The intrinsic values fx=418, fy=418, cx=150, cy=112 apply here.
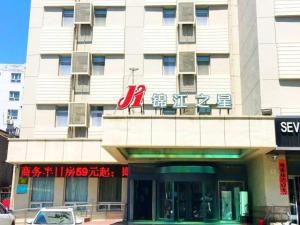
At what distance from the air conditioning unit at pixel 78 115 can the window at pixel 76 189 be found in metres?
3.42

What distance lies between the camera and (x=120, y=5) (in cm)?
2803

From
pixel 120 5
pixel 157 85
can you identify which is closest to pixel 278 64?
pixel 157 85

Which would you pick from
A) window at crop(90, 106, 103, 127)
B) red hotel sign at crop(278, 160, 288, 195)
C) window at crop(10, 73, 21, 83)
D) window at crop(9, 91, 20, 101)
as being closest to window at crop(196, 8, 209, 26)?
window at crop(90, 106, 103, 127)

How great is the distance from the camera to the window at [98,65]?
27.4 m

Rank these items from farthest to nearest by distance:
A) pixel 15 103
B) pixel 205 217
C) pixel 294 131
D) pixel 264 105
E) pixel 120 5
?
pixel 15 103 → pixel 120 5 → pixel 205 217 → pixel 264 105 → pixel 294 131

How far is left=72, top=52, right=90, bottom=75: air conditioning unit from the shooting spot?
87.5ft

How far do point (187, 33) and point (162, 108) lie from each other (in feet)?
20.9

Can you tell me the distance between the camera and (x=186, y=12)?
89.1 feet

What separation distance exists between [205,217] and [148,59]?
10.7m

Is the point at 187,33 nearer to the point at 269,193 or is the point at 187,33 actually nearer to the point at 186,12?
the point at 186,12

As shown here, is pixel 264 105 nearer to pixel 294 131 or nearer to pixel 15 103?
pixel 294 131

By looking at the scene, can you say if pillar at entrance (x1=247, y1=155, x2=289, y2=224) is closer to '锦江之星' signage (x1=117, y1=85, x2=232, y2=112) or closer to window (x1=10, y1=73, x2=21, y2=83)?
'锦江之星' signage (x1=117, y1=85, x2=232, y2=112)

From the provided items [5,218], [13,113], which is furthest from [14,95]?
[5,218]

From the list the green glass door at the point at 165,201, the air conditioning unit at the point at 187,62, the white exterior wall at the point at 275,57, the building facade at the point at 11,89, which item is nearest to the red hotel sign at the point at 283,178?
the white exterior wall at the point at 275,57
